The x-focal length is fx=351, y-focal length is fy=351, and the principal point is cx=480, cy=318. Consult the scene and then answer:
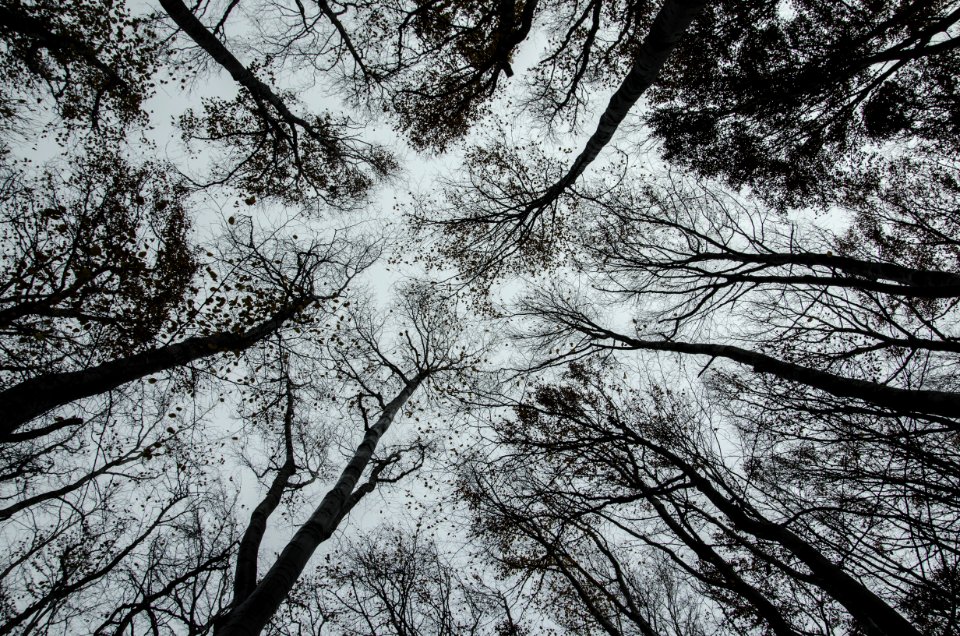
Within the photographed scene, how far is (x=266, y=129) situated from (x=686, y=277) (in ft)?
31.2

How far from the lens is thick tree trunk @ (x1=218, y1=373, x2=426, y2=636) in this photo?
11.1 ft

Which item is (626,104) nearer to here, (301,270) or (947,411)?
(947,411)

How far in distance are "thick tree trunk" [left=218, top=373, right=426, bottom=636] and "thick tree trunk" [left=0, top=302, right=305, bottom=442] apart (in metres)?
2.72

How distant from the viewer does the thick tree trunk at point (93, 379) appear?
3377mm

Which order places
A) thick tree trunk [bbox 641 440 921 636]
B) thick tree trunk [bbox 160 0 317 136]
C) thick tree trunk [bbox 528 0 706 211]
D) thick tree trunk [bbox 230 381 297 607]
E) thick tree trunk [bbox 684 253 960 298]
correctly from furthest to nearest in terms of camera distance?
thick tree trunk [bbox 160 0 317 136] → thick tree trunk [bbox 230 381 297 607] → thick tree trunk [bbox 684 253 960 298] → thick tree trunk [bbox 528 0 706 211] → thick tree trunk [bbox 641 440 921 636]

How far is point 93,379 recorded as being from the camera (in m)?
3.91

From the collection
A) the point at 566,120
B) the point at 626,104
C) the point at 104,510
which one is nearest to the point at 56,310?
the point at 104,510

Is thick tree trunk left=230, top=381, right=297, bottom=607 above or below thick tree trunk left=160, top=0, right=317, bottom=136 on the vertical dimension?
below

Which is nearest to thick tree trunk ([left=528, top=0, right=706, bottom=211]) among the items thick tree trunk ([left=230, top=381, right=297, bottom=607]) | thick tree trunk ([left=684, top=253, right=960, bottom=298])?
thick tree trunk ([left=684, top=253, right=960, bottom=298])

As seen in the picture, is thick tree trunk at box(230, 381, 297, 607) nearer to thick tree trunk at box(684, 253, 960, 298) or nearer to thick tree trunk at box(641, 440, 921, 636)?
thick tree trunk at box(641, 440, 921, 636)

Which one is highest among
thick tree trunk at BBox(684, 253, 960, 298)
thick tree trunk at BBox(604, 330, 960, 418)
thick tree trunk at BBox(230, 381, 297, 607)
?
thick tree trunk at BBox(684, 253, 960, 298)

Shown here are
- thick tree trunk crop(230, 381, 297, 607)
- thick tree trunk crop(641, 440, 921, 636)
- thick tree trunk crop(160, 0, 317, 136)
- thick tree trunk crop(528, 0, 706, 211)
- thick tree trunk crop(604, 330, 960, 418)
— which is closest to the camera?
thick tree trunk crop(641, 440, 921, 636)

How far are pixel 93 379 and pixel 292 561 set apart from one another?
3011 mm

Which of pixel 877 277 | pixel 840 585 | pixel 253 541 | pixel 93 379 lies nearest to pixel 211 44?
pixel 93 379
